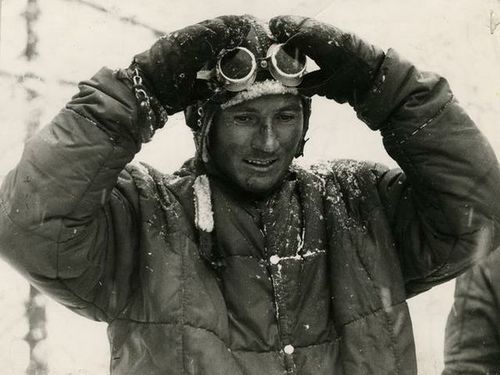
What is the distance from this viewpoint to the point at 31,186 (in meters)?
1.96

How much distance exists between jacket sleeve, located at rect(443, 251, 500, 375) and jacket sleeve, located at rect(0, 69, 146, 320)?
144cm

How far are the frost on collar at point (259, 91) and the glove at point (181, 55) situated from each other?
0.17 metres

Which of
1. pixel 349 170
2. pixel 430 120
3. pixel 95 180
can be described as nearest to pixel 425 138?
pixel 430 120

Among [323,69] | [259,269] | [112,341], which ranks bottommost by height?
[112,341]

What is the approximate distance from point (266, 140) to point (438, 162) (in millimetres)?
498

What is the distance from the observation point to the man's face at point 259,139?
2.32m

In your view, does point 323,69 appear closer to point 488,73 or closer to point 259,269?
point 259,269

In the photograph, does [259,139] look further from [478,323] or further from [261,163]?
[478,323]

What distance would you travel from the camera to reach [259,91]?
91.2 inches

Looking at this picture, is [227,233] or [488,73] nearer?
[227,233]

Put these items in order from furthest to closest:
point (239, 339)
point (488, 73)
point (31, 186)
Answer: point (488, 73), point (239, 339), point (31, 186)

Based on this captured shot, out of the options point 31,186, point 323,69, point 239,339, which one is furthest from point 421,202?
point 31,186

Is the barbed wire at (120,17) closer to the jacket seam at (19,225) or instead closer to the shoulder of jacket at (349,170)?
the shoulder of jacket at (349,170)

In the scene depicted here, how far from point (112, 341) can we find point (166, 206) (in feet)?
1.37
